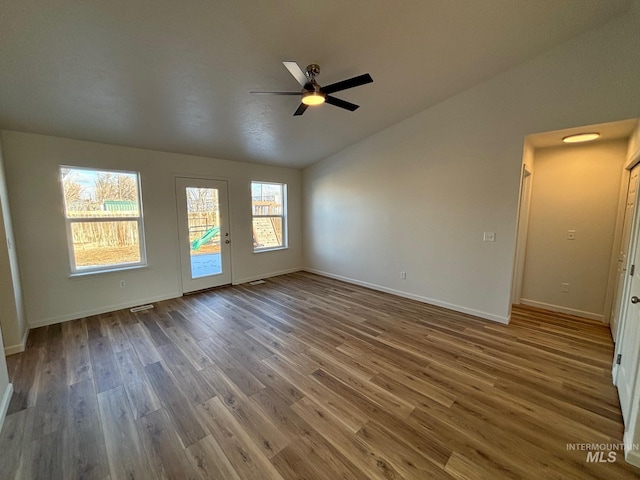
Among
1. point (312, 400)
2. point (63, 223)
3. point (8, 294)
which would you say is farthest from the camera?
point (63, 223)

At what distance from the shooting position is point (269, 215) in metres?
5.83

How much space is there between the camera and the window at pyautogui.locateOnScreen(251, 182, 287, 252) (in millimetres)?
5578

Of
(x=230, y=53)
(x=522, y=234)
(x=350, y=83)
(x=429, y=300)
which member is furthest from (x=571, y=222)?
(x=230, y=53)

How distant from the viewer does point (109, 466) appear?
Result: 153 centimetres

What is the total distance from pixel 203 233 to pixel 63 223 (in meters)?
1.86

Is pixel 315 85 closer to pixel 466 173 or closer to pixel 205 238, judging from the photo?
pixel 466 173

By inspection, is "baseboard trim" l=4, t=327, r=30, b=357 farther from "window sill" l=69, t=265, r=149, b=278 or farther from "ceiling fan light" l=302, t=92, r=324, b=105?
"ceiling fan light" l=302, t=92, r=324, b=105

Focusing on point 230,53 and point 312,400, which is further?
point 230,53

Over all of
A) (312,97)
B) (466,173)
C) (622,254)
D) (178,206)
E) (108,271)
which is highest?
(312,97)

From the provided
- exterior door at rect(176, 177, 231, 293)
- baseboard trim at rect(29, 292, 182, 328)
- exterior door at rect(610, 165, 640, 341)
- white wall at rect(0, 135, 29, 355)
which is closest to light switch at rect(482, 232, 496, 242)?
exterior door at rect(610, 165, 640, 341)

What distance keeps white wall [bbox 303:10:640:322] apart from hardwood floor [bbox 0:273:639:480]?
2.64 feet

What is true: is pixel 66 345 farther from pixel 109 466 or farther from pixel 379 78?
pixel 379 78

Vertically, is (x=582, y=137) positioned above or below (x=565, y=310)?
above

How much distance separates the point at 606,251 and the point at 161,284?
6.59 meters
